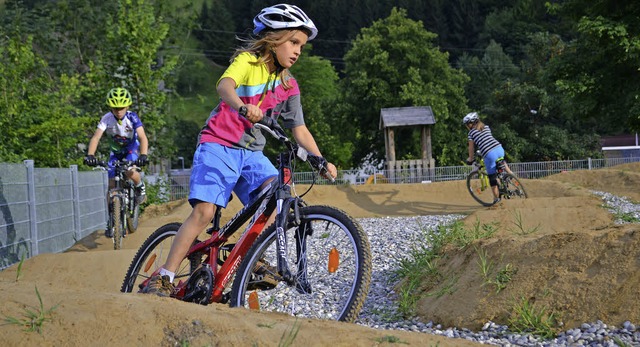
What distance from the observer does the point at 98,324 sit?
3.61 m

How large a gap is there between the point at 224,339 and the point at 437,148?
48.1 metres

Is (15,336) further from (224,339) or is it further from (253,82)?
(253,82)

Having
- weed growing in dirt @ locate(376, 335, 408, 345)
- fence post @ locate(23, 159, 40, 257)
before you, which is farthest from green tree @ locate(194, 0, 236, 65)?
weed growing in dirt @ locate(376, 335, 408, 345)

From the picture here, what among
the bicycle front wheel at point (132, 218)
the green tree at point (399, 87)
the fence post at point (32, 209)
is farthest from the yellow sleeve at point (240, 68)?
the green tree at point (399, 87)

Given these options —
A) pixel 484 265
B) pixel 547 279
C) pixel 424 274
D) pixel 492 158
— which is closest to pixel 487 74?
pixel 492 158

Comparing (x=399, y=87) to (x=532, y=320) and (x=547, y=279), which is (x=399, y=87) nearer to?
(x=547, y=279)

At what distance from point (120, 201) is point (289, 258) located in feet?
20.7

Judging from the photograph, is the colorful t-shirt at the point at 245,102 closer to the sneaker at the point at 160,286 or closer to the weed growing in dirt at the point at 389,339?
the sneaker at the point at 160,286

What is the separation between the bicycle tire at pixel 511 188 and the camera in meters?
16.3

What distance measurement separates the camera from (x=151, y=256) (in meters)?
5.86

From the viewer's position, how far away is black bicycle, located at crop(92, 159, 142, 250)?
1051 cm

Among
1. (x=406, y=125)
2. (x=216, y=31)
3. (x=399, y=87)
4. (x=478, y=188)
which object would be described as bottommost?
(x=478, y=188)

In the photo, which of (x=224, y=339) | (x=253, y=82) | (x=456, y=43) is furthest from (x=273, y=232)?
(x=456, y=43)

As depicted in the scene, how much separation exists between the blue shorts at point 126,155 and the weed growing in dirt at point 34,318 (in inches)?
284
